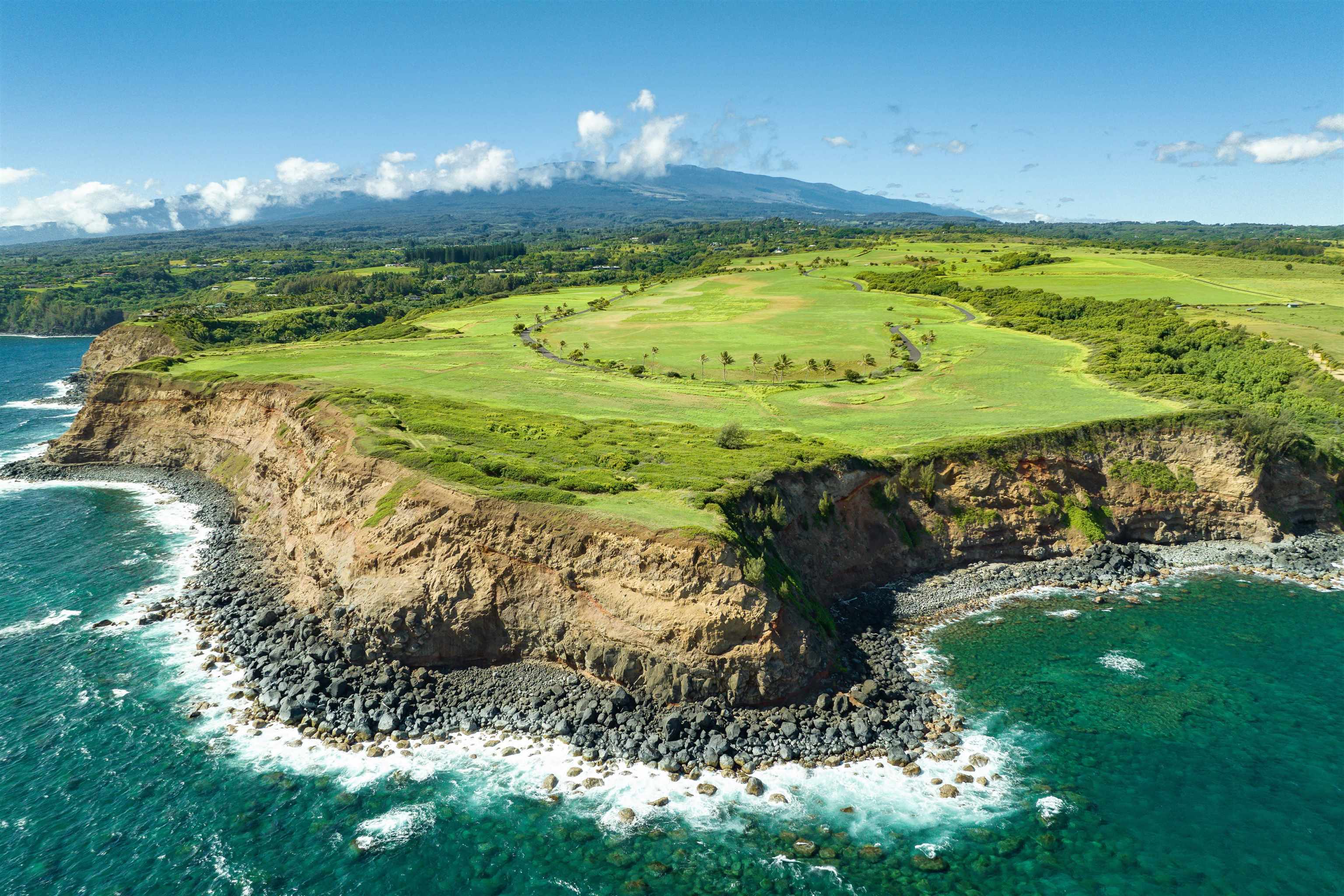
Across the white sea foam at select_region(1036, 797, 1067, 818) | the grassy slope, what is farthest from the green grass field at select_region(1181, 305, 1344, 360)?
the white sea foam at select_region(1036, 797, 1067, 818)

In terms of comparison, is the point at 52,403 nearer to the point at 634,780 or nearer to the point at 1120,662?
the point at 634,780

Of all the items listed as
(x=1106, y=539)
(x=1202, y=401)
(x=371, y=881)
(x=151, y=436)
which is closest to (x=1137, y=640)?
(x=1106, y=539)

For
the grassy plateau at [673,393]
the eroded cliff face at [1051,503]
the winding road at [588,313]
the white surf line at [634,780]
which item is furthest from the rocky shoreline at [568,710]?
the winding road at [588,313]

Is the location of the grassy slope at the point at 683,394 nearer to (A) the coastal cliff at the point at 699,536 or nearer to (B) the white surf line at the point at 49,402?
(A) the coastal cliff at the point at 699,536

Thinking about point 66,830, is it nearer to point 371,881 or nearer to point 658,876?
point 371,881

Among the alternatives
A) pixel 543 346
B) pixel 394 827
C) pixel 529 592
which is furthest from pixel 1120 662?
pixel 543 346
